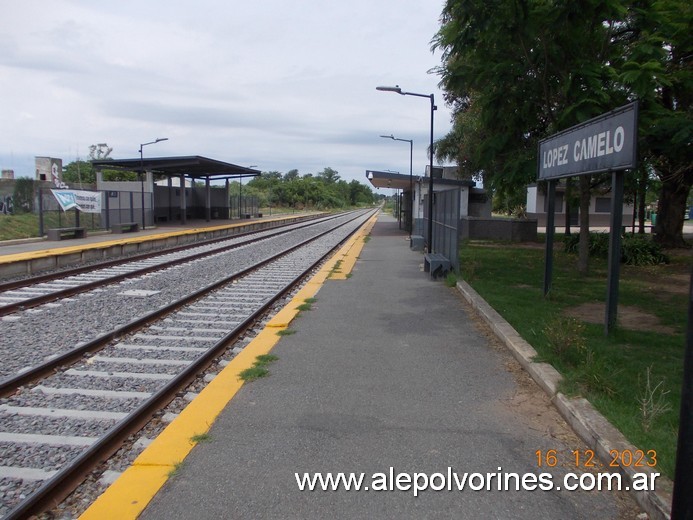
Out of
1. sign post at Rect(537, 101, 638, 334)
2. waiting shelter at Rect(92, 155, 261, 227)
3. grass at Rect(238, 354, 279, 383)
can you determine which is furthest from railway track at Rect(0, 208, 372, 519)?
waiting shelter at Rect(92, 155, 261, 227)

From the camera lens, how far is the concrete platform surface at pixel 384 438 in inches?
134

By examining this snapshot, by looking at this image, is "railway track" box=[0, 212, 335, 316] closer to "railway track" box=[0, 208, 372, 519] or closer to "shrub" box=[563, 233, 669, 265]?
"railway track" box=[0, 208, 372, 519]

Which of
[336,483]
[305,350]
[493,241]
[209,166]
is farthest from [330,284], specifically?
[209,166]

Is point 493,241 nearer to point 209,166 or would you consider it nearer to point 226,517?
point 209,166

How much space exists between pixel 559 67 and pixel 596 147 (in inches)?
226

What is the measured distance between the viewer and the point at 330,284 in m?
12.6

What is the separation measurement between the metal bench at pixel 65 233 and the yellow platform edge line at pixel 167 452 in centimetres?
1927

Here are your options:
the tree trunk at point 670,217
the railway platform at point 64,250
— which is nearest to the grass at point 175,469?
the railway platform at point 64,250

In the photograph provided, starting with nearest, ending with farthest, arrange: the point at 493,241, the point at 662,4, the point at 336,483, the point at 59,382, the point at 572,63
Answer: the point at 336,483 < the point at 59,382 < the point at 662,4 < the point at 572,63 < the point at 493,241

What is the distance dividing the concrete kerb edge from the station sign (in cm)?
244

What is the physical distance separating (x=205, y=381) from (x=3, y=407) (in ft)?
5.94

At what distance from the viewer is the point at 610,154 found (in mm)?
7070

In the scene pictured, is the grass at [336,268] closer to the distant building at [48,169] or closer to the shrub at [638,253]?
the shrub at [638,253]

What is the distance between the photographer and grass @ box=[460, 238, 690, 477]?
436cm
